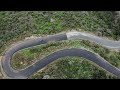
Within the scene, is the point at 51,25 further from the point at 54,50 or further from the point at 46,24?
the point at 54,50

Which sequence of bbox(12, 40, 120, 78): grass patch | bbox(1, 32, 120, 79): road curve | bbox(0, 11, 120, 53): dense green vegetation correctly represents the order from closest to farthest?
1. bbox(1, 32, 120, 79): road curve
2. bbox(12, 40, 120, 78): grass patch
3. bbox(0, 11, 120, 53): dense green vegetation

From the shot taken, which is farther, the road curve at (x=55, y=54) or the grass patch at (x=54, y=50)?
the grass patch at (x=54, y=50)

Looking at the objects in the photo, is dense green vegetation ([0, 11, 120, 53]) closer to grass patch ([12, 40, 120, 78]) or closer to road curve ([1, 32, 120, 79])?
road curve ([1, 32, 120, 79])

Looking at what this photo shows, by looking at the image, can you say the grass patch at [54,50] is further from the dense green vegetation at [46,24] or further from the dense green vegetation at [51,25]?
the dense green vegetation at [46,24]

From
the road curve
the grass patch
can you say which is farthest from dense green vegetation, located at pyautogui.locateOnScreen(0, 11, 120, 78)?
the road curve

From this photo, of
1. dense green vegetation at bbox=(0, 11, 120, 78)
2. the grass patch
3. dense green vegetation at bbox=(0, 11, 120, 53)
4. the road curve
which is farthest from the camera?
dense green vegetation at bbox=(0, 11, 120, 53)

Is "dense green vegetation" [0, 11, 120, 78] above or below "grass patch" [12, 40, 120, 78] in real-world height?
above

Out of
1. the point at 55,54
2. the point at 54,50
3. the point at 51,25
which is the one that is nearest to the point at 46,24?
the point at 51,25

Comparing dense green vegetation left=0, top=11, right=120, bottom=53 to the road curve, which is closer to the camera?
the road curve

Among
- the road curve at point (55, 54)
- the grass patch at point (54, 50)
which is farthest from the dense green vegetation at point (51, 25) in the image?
the road curve at point (55, 54)
